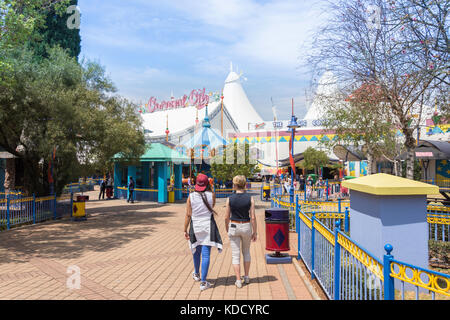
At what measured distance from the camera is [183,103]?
48219mm

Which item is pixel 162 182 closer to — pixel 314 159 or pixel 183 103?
pixel 314 159

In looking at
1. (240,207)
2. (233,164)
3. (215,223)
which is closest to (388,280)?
(240,207)

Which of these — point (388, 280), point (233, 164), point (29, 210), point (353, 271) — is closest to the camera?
point (388, 280)

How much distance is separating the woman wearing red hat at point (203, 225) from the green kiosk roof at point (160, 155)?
15.2m

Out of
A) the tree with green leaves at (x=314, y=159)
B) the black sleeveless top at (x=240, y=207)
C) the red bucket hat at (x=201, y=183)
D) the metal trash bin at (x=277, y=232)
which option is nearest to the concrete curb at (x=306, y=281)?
the metal trash bin at (x=277, y=232)

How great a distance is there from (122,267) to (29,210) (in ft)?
23.3

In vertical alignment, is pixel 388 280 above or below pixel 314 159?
below

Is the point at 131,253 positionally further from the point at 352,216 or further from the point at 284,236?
the point at 352,216

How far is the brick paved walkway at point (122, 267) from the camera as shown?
5.27 metres

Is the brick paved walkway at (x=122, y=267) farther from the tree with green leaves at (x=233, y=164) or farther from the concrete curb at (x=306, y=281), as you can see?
the tree with green leaves at (x=233, y=164)

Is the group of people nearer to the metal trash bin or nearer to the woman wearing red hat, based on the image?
the woman wearing red hat

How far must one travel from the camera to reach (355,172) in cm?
3675
